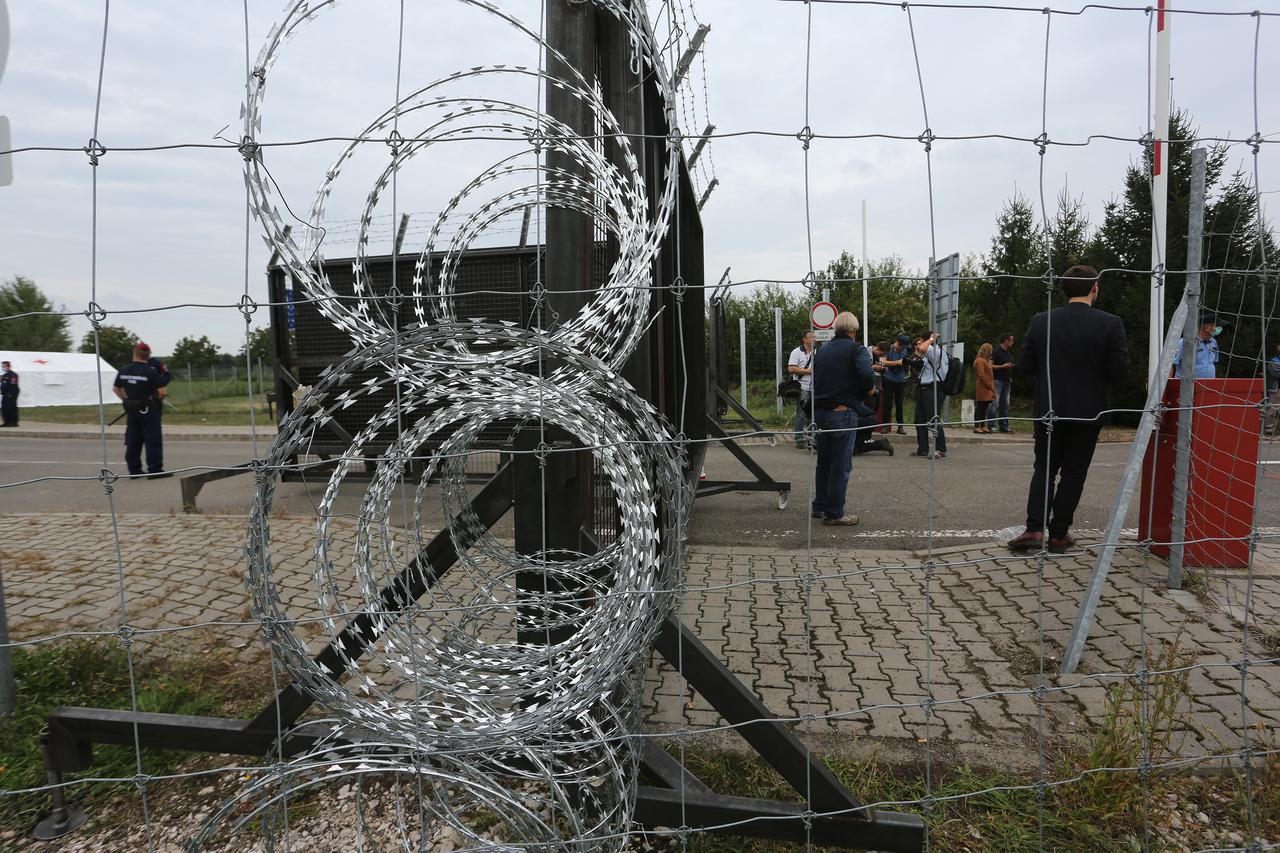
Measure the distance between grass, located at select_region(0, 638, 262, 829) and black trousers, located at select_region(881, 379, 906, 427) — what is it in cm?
1000

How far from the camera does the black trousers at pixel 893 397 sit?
1177 cm

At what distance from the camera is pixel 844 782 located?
9.23 feet

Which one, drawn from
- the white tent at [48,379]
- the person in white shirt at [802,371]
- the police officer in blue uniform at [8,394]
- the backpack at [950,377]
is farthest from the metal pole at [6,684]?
the police officer in blue uniform at [8,394]

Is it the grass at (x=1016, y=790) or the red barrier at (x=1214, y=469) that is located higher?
the red barrier at (x=1214, y=469)

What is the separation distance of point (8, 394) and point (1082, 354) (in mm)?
27027

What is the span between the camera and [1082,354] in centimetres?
462

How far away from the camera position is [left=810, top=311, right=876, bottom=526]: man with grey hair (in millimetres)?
6414

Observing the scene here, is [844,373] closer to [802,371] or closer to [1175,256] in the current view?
[802,371]

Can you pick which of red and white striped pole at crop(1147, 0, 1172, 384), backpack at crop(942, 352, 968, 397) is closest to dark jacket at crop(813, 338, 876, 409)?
backpack at crop(942, 352, 968, 397)

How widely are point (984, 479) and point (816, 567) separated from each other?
4726 millimetres

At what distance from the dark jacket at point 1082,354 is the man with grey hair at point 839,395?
5.23 ft

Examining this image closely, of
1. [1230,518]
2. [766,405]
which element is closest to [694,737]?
[1230,518]

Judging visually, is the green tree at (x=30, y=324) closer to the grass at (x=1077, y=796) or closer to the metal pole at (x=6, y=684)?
the metal pole at (x=6, y=684)

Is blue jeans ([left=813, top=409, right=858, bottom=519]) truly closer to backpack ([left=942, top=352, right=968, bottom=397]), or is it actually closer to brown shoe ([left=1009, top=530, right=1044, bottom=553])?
backpack ([left=942, top=352, right=968, bottom=397])
